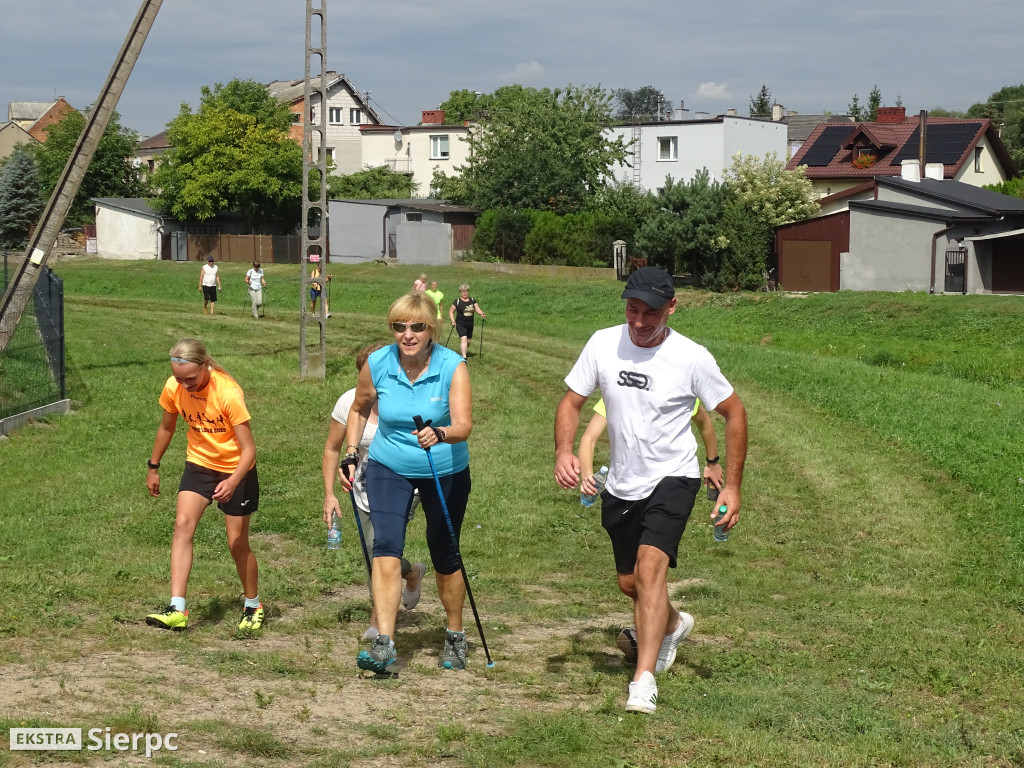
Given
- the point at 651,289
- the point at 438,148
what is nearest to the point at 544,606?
the point at 651,289

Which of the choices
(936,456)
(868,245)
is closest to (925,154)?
(868,245)

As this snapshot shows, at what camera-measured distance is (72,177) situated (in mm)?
16250

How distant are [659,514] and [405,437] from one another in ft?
4.40

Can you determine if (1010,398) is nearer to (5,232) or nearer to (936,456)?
(936,456)

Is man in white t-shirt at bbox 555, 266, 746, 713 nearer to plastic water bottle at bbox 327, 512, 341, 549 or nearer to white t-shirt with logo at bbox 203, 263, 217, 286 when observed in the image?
plastic water bottle at bbox 327, 512, 341, 549

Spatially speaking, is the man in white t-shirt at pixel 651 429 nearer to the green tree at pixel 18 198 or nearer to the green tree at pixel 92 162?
the green tree at pixel 18 198

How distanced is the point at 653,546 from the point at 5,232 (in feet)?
237

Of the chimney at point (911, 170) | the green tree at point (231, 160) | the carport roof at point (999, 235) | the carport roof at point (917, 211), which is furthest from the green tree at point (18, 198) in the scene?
the carport roof at point (999, 235)

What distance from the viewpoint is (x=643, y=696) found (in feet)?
18.8

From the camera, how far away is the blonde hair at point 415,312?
6.09 m

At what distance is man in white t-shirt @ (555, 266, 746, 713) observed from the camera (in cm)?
591

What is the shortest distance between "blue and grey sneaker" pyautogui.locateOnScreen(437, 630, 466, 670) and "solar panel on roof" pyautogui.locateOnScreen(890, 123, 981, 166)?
2123 inches

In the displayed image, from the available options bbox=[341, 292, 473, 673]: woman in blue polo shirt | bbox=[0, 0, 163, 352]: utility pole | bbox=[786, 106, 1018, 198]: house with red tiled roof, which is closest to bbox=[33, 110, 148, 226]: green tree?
bbox=[786, 106, 1018, 198]: house with red tiled roof

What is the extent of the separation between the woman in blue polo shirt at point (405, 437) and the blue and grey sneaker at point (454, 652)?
1.19ft
